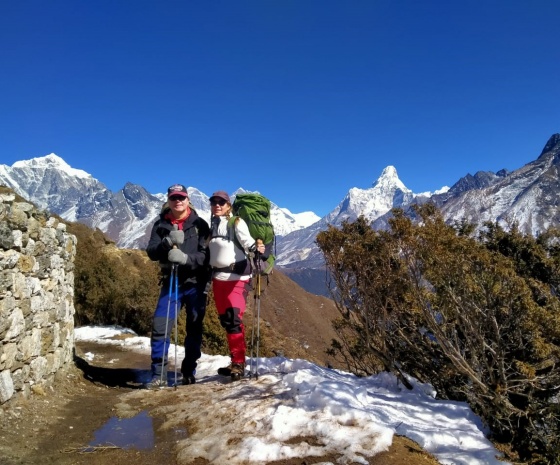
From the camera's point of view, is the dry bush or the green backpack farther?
the green backpack

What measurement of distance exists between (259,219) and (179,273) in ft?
4.99

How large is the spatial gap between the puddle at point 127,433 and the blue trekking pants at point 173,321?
115cm

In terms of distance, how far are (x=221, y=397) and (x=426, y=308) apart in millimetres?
2833

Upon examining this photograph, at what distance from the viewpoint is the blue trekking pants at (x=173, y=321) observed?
647 centimetres

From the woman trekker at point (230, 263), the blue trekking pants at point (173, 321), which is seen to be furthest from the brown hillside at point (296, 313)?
the woman trekker at point (230, 263)

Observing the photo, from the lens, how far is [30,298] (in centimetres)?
567

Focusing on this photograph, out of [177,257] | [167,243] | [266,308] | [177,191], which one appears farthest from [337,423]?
[266,308]

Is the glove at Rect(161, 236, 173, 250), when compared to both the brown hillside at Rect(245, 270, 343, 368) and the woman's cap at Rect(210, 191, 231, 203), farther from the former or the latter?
the brown hillside at Rect(245, 270, 343, 368)

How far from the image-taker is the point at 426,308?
5086mm

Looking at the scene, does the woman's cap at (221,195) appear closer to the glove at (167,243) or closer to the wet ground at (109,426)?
the glove at (167,243)

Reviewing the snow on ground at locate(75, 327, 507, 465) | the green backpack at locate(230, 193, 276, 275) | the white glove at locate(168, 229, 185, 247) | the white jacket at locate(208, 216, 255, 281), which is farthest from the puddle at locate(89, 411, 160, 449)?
the green backpack at locate(230, 193, 276, 275)

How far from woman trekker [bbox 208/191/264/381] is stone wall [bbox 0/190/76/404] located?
239 cm

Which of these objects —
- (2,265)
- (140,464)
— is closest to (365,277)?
(140,464)

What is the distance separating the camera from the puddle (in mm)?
4578
